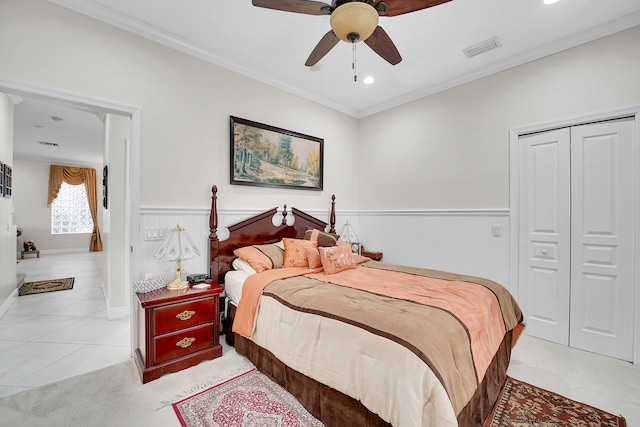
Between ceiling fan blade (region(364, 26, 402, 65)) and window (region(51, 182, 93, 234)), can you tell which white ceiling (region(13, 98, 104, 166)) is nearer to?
window (region(51, 182, 93, 234))

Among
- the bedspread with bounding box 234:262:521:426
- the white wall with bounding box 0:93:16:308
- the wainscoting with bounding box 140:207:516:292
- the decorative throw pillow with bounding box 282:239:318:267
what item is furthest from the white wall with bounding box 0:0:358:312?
the white wall with bounding box 0:93:16:308

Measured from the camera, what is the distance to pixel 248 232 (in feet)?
10.5

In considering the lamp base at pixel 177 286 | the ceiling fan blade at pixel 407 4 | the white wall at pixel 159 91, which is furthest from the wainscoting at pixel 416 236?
the ceiling fan blade at pixel 407 4

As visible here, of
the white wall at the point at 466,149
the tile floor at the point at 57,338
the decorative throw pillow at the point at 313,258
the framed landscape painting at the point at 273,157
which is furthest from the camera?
the framed landscape painting at the point at 273,157

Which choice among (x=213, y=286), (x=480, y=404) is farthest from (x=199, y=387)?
(x=480, y=404)

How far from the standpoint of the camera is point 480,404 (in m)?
1.59

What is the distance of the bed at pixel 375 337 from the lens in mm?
1250

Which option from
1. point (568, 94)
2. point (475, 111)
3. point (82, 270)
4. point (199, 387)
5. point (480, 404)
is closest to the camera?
point (480, 404)

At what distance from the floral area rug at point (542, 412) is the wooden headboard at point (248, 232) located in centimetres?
249

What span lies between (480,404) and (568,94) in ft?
9.59

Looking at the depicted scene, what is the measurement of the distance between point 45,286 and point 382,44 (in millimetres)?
6224

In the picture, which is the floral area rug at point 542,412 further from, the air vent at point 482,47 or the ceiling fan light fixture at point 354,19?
the air vent at point 482,47

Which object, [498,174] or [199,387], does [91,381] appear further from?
[498,174]

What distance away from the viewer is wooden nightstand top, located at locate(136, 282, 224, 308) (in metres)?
2.13
